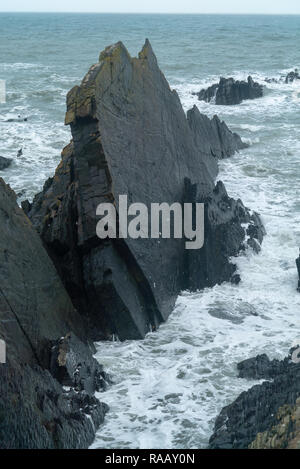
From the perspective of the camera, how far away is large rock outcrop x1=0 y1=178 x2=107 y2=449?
6.12 meters

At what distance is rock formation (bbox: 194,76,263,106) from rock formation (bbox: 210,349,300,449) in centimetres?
2095

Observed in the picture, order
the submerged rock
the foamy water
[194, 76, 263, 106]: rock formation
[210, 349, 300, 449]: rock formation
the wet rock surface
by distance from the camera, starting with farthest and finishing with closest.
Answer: the submerged rock
[194, 76, 263, 106]: rock formation
the foamy water
[210, 349, 300, 449]: rock formation
the wet rock surface

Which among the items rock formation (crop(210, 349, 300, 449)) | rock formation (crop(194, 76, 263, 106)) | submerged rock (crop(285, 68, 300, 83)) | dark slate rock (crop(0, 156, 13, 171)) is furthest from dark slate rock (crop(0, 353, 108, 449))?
submerged rock (crop(285, 68, 300, 83))

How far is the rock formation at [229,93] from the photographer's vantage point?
27359mm

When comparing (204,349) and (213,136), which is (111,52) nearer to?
(204,349)

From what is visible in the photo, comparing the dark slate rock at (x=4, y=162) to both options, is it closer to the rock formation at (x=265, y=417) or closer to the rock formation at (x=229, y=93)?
the rock formation at (x=265, y=417)

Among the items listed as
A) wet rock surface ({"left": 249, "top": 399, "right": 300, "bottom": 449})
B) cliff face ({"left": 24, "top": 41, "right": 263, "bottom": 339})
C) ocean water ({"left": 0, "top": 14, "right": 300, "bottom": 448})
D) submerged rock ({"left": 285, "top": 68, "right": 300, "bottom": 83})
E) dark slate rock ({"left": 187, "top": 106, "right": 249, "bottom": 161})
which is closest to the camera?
wet rock surface ({"left": 249, "top": 399, "right": 300, "bottom": 449})

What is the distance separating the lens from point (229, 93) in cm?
2752

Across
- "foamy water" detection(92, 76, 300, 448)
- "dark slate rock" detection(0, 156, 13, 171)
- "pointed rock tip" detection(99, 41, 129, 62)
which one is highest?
"pointed rock tip" detection(99, 41, 129, 62)

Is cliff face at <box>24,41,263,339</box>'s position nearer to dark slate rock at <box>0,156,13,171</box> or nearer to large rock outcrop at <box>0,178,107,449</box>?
large rock outcrop at <box>0,178,107,449</box>

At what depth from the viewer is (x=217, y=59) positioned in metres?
43.6
